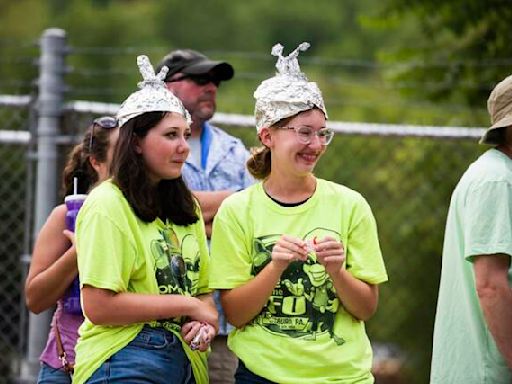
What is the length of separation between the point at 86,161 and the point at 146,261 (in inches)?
41.8

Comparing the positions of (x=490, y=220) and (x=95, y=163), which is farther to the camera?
(x=95, y=163)

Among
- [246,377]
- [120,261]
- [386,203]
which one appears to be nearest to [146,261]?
[120,261]

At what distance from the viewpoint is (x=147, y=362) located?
514cm

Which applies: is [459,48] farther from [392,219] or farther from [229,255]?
[229,255]

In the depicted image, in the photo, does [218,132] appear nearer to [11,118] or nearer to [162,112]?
[162,112]

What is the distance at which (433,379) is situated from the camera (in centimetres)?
537

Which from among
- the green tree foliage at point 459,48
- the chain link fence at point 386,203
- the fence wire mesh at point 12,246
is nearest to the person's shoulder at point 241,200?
the chain link fence at point 386,203

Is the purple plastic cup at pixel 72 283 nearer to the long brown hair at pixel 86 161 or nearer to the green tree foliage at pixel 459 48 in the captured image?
the long brown hair at pixel 86 161

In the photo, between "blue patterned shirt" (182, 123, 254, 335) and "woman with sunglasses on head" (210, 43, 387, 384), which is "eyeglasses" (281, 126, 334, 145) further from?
"blue patterned shirt" (182, 123, 254, 335)

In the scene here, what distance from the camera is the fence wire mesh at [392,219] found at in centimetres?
812

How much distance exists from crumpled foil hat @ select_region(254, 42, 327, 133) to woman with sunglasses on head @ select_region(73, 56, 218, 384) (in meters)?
0.31

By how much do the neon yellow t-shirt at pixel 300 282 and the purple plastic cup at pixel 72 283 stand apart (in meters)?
0.69

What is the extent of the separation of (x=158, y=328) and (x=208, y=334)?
20cm

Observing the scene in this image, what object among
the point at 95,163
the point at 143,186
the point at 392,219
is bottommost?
the point at 392,219
